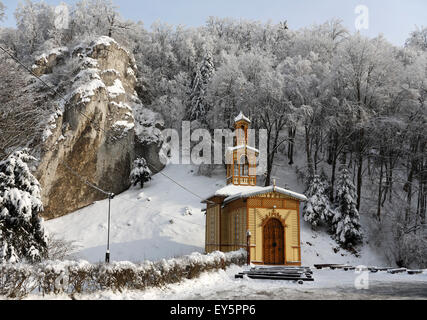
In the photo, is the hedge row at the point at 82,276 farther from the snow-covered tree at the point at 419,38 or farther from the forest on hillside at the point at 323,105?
the snow-covered tree at the point at 419,38

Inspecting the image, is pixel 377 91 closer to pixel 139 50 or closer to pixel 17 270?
pixel 17 270

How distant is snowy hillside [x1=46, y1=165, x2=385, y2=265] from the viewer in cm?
2541

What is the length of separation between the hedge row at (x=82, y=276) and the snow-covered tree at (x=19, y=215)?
7.00 m

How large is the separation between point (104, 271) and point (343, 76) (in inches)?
1123

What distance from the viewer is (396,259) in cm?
2427

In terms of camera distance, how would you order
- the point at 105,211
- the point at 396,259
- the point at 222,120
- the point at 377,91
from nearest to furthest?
the point at 396,259, the point at 377,91, the point at 105,211, the point at 222,120

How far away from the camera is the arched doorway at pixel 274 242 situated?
60.2 feet

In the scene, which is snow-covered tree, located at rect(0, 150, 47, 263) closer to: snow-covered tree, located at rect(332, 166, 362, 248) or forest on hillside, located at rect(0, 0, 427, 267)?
forest on hillside, located at rect(0, 0, 427, 267)

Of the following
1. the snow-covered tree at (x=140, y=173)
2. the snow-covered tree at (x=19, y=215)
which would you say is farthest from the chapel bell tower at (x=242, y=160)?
the snow-covered tree at (x=140, y=173)

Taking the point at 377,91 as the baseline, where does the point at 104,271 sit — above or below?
below

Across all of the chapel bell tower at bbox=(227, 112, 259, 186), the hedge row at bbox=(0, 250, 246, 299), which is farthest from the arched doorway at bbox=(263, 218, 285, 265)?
the hedge row at bbox=(0, 250, 246, 299)

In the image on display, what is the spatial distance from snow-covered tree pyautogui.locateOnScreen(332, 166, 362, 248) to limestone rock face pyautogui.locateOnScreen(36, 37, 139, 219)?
20.6 m

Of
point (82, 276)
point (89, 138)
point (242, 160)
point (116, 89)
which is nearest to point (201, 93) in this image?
point (116, 89)

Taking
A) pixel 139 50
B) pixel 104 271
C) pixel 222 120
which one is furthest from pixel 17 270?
pixel 139 50
